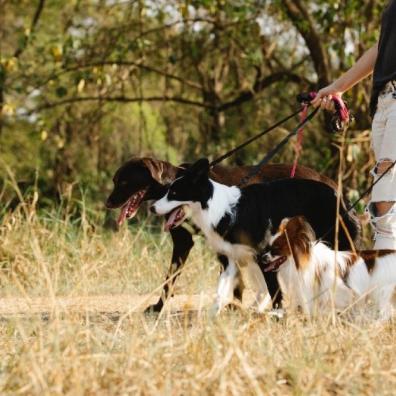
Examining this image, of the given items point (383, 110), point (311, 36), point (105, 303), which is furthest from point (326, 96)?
point (311, 36)

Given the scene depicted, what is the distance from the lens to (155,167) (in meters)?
6.04

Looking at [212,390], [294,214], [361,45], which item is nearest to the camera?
[212,390]

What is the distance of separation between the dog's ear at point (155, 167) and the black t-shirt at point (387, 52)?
1557 millimetres

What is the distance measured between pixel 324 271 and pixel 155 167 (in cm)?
140

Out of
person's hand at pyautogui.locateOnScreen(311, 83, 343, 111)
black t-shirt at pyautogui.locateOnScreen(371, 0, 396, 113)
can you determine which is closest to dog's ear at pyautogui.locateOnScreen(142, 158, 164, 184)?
person's hand at pyautogui.locateOnScreen(311, 83, 343, 111)

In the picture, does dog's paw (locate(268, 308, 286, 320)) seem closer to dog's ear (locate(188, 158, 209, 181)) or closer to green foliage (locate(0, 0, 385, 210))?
dog's ear (locate(188, 158, 209, 181))

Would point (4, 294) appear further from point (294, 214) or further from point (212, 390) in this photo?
point (212, 390)

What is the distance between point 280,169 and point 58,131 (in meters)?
6.54

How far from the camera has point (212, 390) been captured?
346cm

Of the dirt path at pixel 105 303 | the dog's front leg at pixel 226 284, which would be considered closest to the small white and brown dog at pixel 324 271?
the dog's front leg at pixel 226 284

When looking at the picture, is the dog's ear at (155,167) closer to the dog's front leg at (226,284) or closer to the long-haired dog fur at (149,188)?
the long-haired dog fur at (149,188)

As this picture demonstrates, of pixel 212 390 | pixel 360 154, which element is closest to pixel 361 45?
pixel 360 154

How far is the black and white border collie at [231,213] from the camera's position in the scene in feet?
18.4

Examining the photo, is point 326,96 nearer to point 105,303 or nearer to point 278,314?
point 278,314
